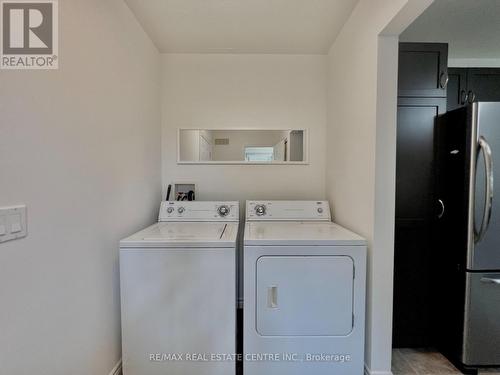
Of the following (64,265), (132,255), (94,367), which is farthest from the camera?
(132,255)

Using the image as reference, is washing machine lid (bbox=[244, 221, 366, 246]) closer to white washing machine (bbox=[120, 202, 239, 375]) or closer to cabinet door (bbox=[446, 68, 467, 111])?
white washing machine (bbox=[120, 202, 239, 375])

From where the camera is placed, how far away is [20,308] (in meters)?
0.92

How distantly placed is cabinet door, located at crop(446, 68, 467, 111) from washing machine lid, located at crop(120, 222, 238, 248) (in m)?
2.17

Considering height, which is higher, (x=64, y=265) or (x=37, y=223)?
(x=37, y=223)

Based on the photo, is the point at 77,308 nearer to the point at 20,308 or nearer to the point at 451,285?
the point at 20,308

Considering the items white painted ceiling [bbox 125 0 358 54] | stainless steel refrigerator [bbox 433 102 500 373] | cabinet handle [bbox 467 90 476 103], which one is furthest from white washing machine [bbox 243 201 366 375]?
cabinet handle [bbox 467 90 476 103]

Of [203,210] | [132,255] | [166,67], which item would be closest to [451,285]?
[203,210]

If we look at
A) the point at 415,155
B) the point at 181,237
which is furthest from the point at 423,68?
the point at 181,237

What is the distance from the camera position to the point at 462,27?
6.82ft

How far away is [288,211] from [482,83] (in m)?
2.05

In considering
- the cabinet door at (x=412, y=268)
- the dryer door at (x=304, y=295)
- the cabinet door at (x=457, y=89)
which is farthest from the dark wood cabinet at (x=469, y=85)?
the dryer door at (x=304, y=295)

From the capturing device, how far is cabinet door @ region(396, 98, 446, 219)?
1.75 meters

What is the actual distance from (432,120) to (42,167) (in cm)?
226

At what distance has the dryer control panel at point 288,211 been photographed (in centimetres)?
224
